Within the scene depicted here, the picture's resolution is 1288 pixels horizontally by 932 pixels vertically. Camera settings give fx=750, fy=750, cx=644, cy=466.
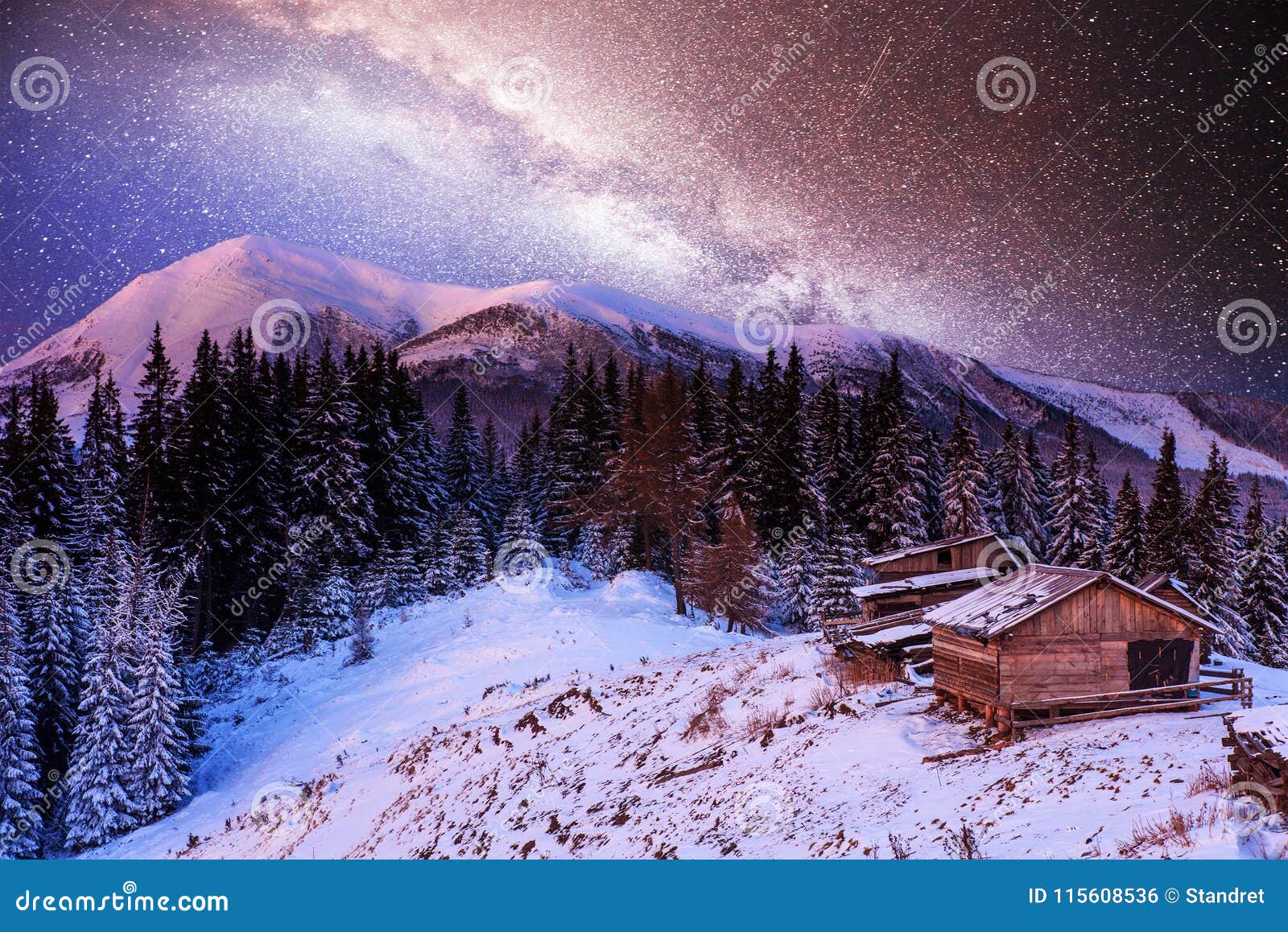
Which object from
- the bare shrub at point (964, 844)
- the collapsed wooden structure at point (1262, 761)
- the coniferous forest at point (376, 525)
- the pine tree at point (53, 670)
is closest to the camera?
the collapsed wooden structure at point (1262, 761)

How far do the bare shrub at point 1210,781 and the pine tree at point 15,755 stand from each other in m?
33.2

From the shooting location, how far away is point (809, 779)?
15555 millimetres

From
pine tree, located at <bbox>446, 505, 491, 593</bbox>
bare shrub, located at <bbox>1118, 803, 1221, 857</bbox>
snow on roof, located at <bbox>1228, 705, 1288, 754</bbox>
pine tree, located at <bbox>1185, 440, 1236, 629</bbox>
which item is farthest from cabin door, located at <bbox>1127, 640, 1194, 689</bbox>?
pine tree, located at <bbox>446, 505, 491, 593</bbox>

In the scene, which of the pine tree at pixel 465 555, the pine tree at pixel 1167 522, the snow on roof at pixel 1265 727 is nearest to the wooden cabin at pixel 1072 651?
the snow on roof at pixel 1265 727

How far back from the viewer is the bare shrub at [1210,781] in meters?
10.9

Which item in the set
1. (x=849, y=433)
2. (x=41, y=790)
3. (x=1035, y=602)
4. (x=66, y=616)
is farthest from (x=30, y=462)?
(x=849, y=433)

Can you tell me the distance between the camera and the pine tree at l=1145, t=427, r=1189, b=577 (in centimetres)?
4362

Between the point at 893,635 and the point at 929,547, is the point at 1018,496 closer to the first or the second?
the point at 929,547

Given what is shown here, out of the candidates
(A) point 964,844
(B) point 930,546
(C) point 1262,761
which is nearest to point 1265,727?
(C) point 1262,761

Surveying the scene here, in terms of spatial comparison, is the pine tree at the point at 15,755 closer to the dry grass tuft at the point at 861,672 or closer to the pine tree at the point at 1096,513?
the dry grass tuft at the point at 861,672

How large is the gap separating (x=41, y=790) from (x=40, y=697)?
3953mm

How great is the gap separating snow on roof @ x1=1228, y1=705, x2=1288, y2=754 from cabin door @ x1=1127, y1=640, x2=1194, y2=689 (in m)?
2.82

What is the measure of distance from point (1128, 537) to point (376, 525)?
4952cm

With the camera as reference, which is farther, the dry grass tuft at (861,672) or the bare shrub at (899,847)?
the dry grass tuft at (861,672)
